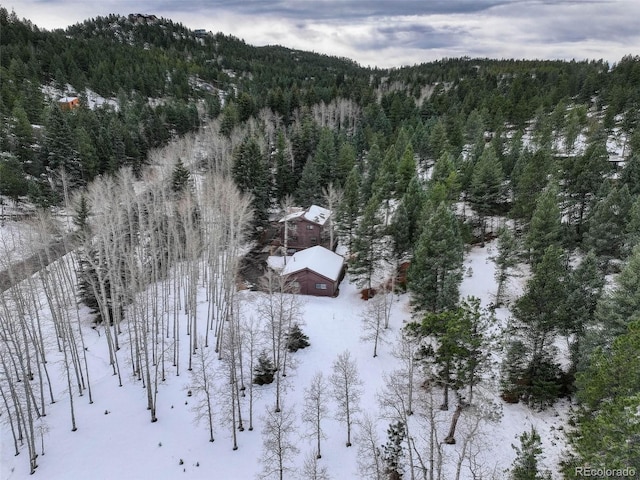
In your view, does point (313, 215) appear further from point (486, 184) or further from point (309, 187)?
point (486, 184)

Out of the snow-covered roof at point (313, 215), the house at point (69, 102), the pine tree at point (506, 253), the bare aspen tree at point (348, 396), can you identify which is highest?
the house at point (69, 102)

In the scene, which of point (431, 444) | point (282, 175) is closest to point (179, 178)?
point (282, 175)

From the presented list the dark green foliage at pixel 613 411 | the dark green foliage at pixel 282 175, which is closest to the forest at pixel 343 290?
the dark green foliage at pixel 613 411

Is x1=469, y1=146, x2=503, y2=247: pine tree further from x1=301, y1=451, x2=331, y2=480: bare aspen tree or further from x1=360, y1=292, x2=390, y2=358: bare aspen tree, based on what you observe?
x1=301, y1=451, x2=331, y2=480: bare aspen tree

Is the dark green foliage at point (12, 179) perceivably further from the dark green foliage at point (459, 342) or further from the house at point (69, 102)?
the dark green foliage at point (459, 342)

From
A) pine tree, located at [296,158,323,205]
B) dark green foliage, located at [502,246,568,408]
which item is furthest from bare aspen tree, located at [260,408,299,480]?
pine tree, located at [296,158,323,205]
